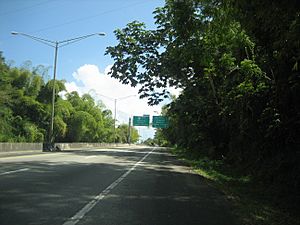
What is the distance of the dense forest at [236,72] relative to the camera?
9180 millimetres

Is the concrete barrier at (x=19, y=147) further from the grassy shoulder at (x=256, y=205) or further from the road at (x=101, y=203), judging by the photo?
the grassy shoulder at (x=256, y=205)

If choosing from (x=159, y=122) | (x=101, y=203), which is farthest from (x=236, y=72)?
(x=159, y=122)

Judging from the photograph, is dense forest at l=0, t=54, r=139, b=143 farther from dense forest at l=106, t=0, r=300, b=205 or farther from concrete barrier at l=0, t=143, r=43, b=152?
dense forest at l=106, t=0, r=300, b=205

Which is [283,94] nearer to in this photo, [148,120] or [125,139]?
[148,120]

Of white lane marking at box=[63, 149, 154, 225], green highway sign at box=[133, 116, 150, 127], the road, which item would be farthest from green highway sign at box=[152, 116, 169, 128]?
white lane marking at box=[63, 149, 154, 225]

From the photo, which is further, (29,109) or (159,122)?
(159,122)

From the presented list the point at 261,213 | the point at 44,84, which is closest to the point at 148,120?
the point at 44,84

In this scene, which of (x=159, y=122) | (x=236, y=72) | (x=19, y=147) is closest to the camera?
(x=236, y=72)

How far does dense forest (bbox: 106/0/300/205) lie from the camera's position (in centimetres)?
918

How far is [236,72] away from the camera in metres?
20.9

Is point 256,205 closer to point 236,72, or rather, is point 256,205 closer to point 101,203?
point 101,203

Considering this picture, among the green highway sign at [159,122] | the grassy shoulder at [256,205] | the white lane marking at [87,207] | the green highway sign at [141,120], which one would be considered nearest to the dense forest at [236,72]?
the grassy shoulder at [256,205]

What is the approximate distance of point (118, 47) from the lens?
90.4 ft

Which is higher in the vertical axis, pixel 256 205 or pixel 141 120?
pixel 141 120
